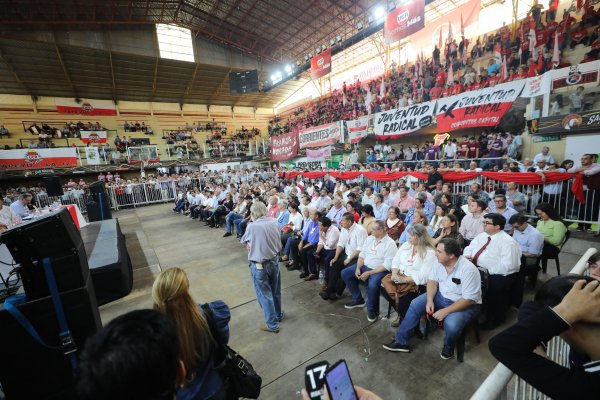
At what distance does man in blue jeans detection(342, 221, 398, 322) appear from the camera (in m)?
3.53

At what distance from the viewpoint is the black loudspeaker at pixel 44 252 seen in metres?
1.93

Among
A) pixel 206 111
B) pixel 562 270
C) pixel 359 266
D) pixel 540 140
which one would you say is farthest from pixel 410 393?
pixel 206 111

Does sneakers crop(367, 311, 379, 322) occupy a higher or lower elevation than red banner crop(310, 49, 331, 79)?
lower

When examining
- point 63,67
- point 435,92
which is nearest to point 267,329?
point 435,92

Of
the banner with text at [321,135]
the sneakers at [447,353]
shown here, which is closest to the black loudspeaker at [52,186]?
the banner with text at [321,135]

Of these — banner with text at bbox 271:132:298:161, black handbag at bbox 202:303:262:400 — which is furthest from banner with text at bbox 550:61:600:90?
black handbag at bbox 202:303:262:400

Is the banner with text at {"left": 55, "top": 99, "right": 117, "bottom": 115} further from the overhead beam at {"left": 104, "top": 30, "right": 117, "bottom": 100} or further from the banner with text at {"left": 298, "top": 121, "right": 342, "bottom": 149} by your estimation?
the banner with text at {"left": 298, "top": 121, "right": 342, "bottom": 149}

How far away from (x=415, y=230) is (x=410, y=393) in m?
1.77

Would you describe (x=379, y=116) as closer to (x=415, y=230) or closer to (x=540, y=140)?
(x=540, y=140)

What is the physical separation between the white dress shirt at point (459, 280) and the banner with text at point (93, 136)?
26966 mm

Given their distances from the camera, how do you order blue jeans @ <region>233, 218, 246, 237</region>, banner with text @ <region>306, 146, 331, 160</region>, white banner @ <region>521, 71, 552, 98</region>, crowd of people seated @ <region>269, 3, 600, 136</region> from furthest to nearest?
Result: banner with text @ <region>306, 146, 331, 160</region> → crowd of people seated @ <region>269, 3, 600, 136</region> → blue jeans @ <region>233, 218, 246, 237</region> → white banner @ <region>521, 71, 552, 98</region>

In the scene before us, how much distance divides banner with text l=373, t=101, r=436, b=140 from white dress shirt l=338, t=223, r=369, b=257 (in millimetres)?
7721

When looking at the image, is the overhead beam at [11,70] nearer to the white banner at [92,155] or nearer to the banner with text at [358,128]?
the white banner at [92,155]

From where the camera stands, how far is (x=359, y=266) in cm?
382
